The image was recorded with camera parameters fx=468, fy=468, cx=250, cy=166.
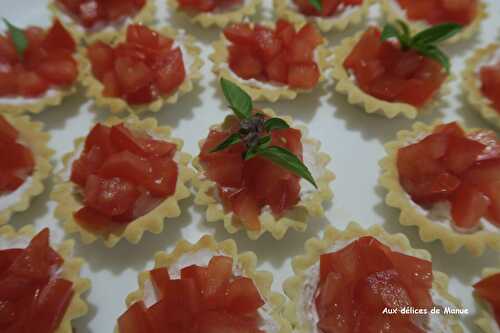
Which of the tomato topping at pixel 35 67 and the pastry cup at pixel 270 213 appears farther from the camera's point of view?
the tomato topping at pixel 35 67

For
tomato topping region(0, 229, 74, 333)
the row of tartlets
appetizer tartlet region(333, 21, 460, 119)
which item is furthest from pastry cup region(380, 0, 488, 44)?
tomato topping region(0, 229, 74, 333)

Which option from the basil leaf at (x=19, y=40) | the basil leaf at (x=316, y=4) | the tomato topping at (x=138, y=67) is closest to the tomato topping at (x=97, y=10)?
the tomato topping at (x=138, y=67)

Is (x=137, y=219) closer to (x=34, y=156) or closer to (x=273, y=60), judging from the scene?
(x=34, y=156)

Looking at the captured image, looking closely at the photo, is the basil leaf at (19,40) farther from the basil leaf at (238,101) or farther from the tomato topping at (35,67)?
the basil leaf at (238,101)

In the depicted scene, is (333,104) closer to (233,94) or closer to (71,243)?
(233,94)

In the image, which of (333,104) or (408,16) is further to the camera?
(408,16)

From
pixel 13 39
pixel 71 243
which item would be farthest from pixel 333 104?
pixel 13 39

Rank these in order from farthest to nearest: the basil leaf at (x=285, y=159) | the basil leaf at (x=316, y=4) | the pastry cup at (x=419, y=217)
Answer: the basil leaf at (x=316, y=4) → the pastry cup at (x=419, y=217) → the basil leaf at (x=285, y=159)

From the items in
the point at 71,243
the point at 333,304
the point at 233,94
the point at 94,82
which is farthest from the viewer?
the point at 94,82
